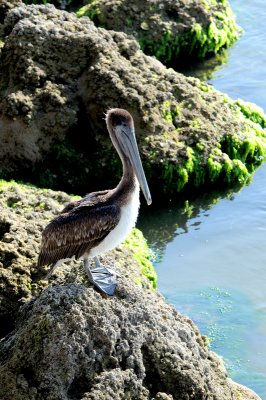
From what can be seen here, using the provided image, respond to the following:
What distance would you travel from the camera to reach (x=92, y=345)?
8055mm

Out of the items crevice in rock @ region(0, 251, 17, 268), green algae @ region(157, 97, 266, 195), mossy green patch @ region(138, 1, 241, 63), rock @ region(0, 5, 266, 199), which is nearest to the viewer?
crevice in rock @ region(0, 251, 17, 268)

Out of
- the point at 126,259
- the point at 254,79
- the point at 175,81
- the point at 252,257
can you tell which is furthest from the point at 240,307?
the point at 254,79

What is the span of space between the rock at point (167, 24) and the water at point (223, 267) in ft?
14.2

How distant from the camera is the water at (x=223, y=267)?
11.2 m

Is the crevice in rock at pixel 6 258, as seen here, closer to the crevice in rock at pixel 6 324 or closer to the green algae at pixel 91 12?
the crevice in rock at pixel 6 324

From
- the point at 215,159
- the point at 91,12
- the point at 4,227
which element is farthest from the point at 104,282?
the point at 91,12

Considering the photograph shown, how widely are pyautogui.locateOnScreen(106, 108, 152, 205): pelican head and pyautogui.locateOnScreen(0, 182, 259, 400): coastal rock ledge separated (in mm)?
1054

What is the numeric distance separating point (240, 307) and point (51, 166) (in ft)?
12.2

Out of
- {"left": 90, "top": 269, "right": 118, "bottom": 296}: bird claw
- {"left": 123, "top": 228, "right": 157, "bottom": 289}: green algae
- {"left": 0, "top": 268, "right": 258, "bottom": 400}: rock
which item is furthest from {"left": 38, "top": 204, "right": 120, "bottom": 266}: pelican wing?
{"left": 123, "top": 228, "right": 157, "bottom": 289}: green algae

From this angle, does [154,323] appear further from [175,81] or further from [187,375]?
[175,81]

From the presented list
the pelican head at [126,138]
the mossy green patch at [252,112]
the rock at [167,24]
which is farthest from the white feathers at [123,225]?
the rock at [167,24]

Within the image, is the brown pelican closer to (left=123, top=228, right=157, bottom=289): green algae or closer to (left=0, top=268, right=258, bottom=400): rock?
(left=0, top=268, right=258, bottom=400): rock

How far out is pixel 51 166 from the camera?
45.1ft

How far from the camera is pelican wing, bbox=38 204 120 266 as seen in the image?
8.87m
